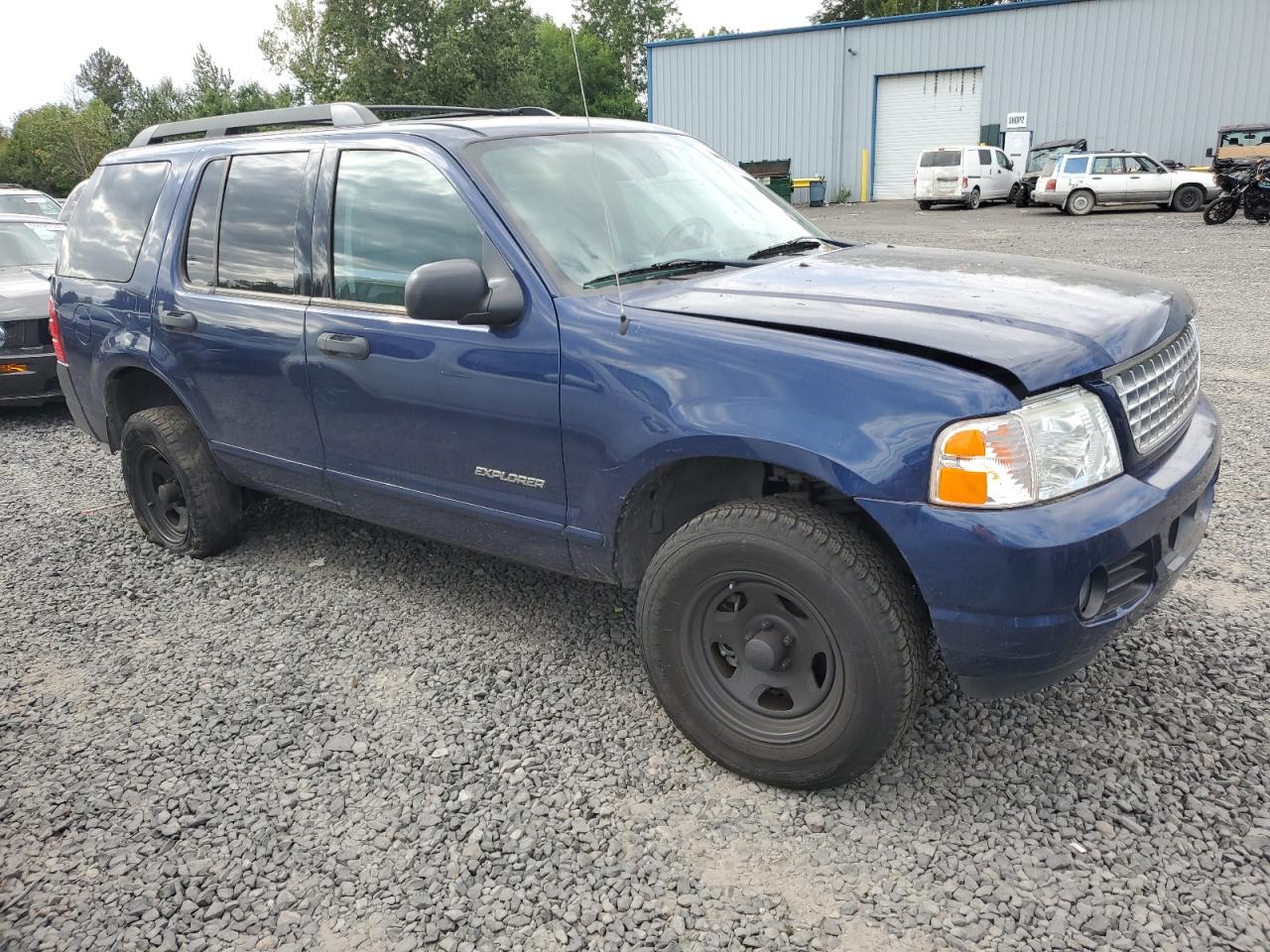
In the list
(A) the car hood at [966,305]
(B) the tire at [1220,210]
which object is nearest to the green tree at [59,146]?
(B) the tire at [1220,210]

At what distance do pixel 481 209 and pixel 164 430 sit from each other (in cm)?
220

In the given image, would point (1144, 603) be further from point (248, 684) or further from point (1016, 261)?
point (248, 684)

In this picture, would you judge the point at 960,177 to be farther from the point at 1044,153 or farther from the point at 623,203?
the point at 623,203

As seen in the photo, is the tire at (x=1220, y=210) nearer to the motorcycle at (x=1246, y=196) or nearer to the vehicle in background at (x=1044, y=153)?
the motorcycle at (x=1246, y=196)

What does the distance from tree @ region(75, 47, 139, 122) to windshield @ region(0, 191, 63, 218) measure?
107292 mm

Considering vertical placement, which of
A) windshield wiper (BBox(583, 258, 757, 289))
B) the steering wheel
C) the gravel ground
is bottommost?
the gravel ground

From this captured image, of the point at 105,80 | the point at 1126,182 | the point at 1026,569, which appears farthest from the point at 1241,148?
the point at 105,80

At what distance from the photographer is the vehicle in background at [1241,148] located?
64.1 feet

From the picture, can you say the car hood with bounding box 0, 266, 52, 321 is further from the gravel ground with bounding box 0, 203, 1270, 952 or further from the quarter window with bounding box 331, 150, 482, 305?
the quarter window with bounding box 331, 150, 482, 305

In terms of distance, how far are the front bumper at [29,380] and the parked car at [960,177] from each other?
22.9m

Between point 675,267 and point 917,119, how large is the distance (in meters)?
32.1

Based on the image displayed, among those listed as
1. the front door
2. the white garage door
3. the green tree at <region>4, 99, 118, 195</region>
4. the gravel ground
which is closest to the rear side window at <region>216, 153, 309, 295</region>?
the front door

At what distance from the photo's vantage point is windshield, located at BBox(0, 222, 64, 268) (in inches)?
333

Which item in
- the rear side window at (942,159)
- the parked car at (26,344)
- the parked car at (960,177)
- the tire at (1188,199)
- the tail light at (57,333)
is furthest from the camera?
the rear side window at (942,159)
